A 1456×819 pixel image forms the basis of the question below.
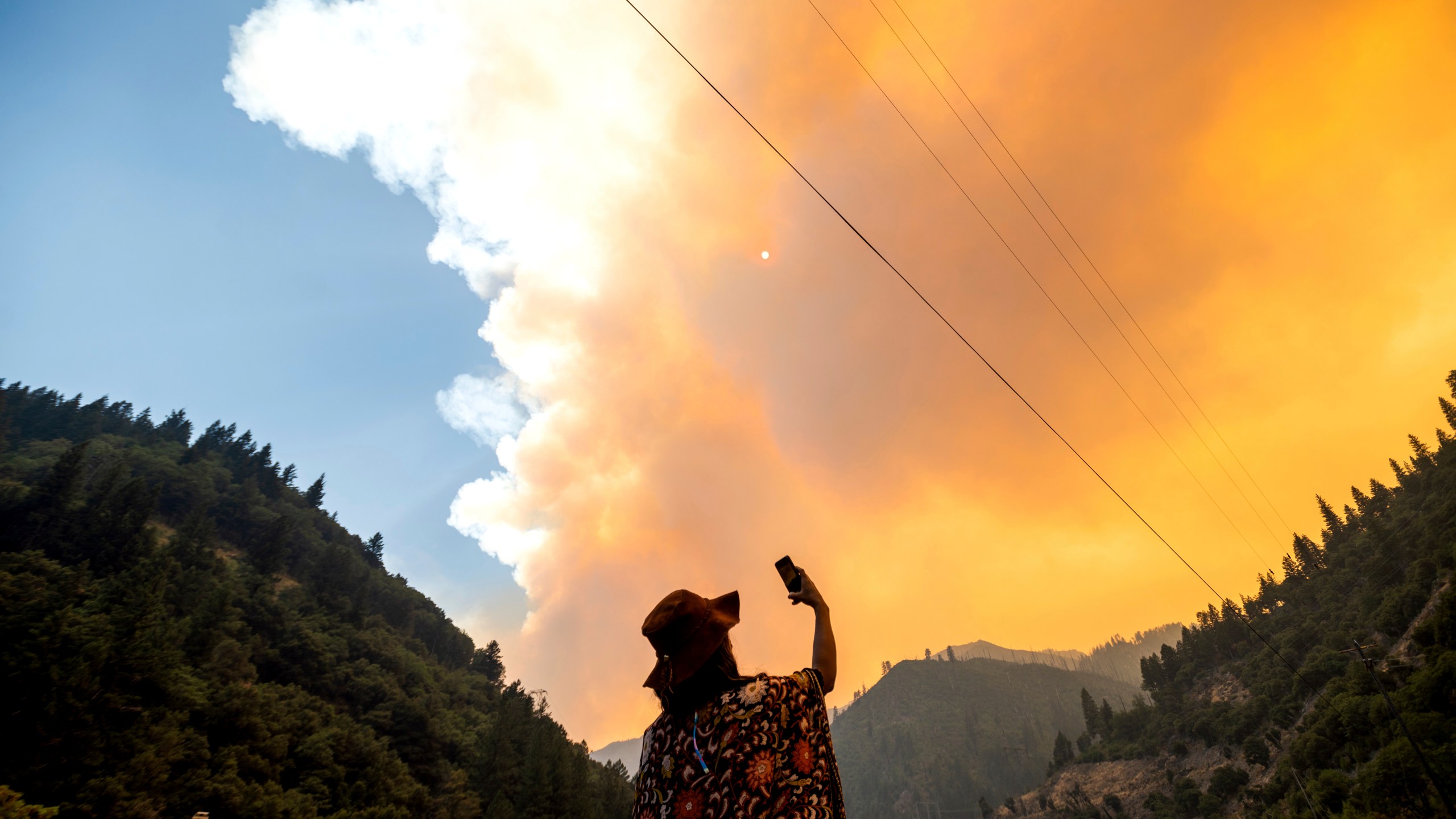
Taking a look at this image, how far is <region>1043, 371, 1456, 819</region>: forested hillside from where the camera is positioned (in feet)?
188

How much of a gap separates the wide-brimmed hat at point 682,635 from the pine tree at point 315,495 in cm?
17696

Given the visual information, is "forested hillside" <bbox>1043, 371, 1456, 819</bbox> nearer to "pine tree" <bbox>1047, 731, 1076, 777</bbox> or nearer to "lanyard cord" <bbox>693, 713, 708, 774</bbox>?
"pine tree" <bbox>1047, 731, 1076, 777</bbox>

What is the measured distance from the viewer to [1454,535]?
270 ft

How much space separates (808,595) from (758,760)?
931mm

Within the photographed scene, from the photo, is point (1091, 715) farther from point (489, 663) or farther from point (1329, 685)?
point (489, 663)

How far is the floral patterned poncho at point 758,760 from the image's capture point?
2307 mm

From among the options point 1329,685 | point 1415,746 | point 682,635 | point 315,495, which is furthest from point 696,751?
point 315,495

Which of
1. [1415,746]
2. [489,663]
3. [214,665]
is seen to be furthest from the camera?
[489,663]

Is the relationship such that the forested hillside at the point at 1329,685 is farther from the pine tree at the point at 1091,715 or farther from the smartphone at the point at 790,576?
the smartphone at the point at 790,576

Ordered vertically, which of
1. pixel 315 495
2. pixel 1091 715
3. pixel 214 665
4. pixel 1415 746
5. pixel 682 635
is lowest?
pixel 1415 746

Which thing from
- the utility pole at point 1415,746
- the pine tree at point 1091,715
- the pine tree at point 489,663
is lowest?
the utility pole at point 1415,746

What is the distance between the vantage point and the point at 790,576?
3193 millimetres

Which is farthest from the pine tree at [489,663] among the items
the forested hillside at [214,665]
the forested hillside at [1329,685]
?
the forested hillside at [1329,685]

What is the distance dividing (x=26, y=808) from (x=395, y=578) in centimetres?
12438
